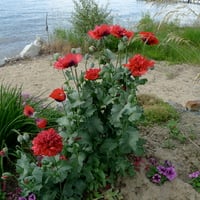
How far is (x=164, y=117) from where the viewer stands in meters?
3.71

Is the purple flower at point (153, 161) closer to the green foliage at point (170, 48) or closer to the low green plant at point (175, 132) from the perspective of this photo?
the low green plant at point (175, 132)

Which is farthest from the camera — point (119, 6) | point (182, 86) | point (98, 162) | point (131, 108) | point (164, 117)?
point (119, 6)

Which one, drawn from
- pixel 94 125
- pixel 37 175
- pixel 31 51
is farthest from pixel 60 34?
pixel 37 175

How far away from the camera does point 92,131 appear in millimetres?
2342

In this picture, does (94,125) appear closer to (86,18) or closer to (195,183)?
(195,183)

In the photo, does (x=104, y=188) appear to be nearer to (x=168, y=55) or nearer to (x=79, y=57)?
(x=79, y=57)

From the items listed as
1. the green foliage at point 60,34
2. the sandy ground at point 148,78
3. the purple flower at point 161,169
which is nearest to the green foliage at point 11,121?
the purple flower at point 161,169

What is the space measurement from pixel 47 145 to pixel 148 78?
4.68 m

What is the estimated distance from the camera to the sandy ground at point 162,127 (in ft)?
8.50

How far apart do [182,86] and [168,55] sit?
1973mm

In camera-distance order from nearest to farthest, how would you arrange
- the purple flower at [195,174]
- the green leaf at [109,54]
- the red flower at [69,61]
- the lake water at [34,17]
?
the red flower at [69,61]
the green leaf at [109,54]
the purple flower at [195,174]
the lake water at [34,17]

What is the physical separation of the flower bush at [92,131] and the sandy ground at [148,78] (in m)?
2.80

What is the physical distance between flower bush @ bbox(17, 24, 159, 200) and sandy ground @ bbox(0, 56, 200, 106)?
9.19 ft

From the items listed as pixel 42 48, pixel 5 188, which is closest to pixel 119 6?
pixel 42 48
